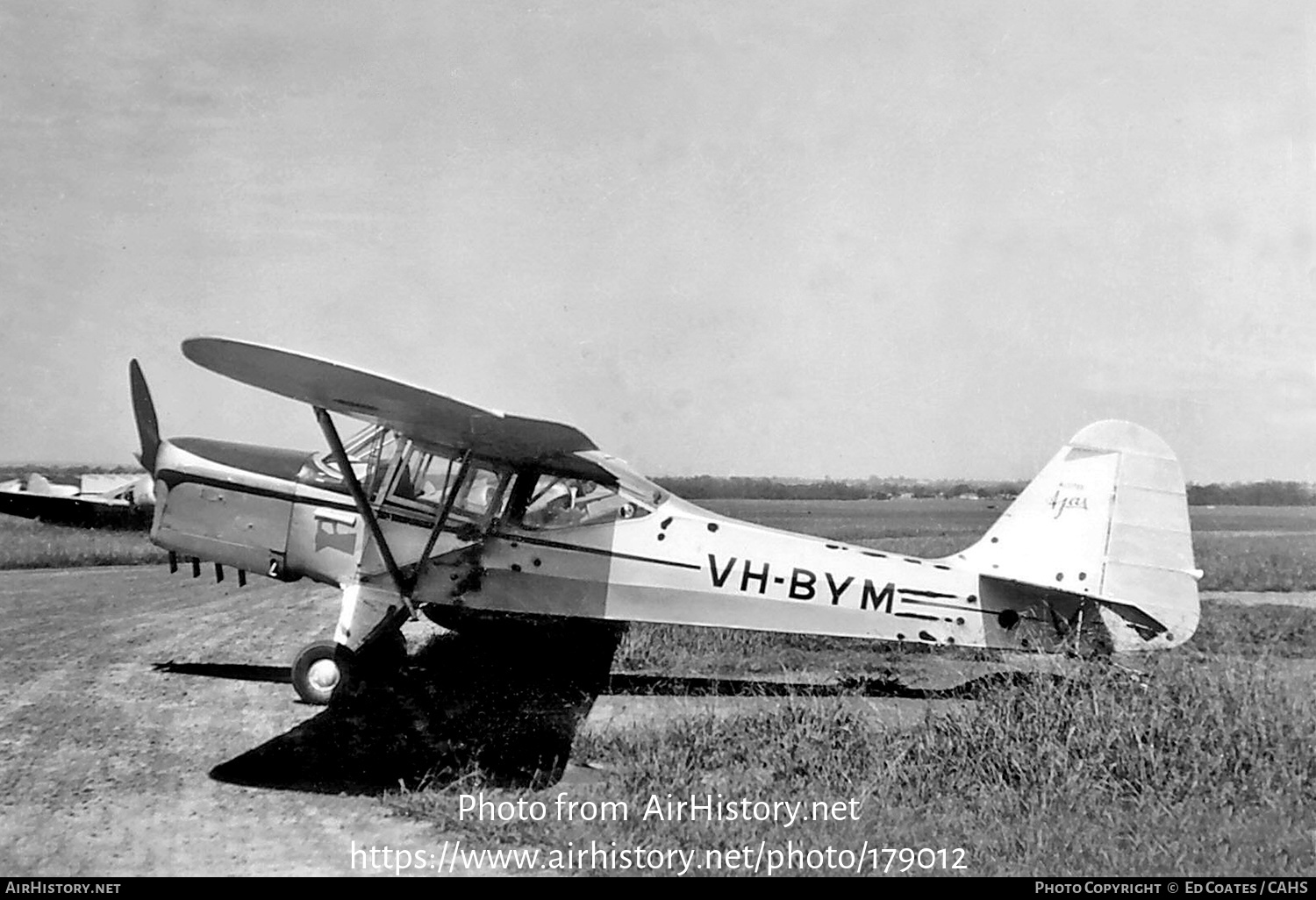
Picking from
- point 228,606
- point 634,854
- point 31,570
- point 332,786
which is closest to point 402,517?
point 332,786

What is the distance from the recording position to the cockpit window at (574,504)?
6.96 metres

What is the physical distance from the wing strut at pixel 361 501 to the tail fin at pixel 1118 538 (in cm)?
425

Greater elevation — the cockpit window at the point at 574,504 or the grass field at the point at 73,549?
the cockpit window at the point at 574,504

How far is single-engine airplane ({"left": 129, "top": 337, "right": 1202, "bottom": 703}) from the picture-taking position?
261 inches

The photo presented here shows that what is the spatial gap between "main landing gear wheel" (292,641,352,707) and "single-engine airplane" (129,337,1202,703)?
16.9 inches

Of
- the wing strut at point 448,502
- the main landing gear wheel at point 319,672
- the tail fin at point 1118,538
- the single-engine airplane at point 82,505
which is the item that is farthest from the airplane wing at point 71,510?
the tail fin at point 1118,538

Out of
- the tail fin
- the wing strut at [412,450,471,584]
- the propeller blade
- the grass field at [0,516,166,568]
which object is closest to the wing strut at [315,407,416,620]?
the wing strut at [412,450,471,584]

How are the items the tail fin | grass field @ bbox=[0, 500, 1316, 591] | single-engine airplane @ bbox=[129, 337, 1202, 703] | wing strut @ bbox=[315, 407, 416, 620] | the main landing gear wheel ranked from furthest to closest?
grass field @ bbox=[0, 500, 1316, 591]
single-engine airplane @ bbox=[129, 337, 1202, 703]
the tail fin
the main landing gear wheel
wing strut @ bbox=[315, 407, 416, 620]

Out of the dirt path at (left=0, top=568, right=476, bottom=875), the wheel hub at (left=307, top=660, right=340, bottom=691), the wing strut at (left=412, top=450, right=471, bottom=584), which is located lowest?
the dirt path at (left=0, top=568, right=476, bottom=875)

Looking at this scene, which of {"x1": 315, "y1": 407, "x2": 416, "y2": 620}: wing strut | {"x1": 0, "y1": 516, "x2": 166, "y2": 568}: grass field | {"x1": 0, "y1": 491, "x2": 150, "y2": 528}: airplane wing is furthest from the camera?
{"x1": 0, "y1": 516, "x2": 166, "y2": 568}: grass field

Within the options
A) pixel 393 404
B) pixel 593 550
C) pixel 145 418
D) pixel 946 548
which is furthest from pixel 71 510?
pixel 946 548

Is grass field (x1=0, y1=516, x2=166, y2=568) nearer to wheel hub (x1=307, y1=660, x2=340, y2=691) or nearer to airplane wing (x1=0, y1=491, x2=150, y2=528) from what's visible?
airplane wing (x1=0, y1=491, x2=150, y2=528)

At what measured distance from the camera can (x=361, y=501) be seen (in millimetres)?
6129

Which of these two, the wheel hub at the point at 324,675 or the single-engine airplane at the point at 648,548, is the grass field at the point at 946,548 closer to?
the single-engine airplane at the point at 648,548
